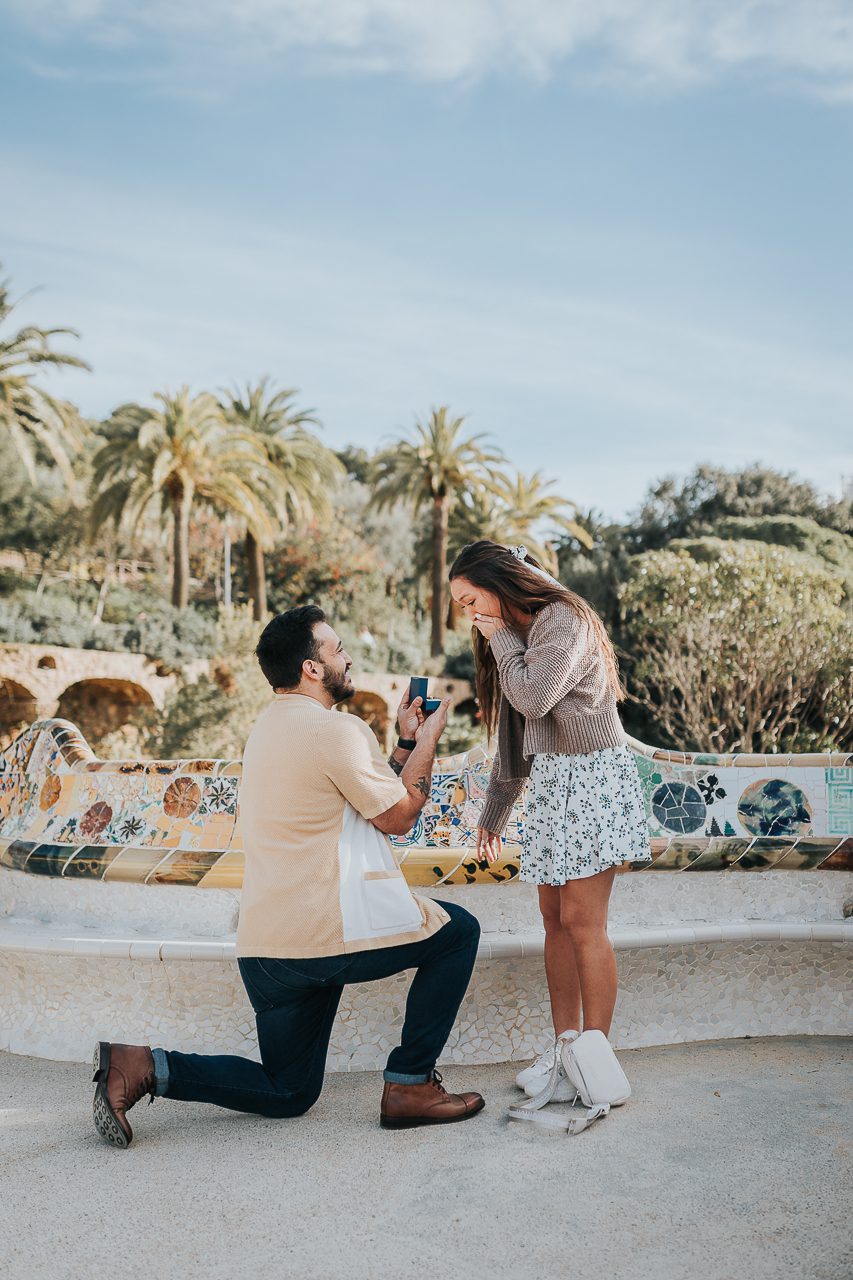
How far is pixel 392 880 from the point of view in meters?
2.93

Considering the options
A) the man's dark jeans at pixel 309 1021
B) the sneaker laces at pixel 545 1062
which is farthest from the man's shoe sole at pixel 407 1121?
the sneaker laces at pixel 545 1062

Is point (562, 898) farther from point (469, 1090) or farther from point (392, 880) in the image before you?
point (469, 1090)

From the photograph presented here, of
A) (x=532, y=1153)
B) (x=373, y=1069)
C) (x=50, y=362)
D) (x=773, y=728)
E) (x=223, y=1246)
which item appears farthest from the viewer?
(x=50, y=362)

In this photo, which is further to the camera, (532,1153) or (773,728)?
(773,728)

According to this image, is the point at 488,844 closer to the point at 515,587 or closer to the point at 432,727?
the point at 432,727

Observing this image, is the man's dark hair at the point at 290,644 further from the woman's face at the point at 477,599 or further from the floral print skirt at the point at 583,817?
the floral print skirt at the point at 583,817

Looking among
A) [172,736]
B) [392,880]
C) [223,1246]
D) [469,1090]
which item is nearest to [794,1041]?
[469,1090]

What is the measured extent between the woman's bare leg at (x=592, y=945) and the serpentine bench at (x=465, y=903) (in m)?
0.48

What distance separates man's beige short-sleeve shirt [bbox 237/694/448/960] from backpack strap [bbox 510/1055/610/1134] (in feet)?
Result: 1.97

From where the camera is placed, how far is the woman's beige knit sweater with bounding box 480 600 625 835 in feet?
9.87

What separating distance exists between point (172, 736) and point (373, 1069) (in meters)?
13.8

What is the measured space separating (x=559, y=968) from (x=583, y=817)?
1.58 feet

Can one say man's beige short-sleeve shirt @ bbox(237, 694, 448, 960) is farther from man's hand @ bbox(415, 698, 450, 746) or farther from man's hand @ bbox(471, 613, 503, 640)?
man's hand @ bbox(471, 613, 503, 640)

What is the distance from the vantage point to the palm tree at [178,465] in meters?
22.4
